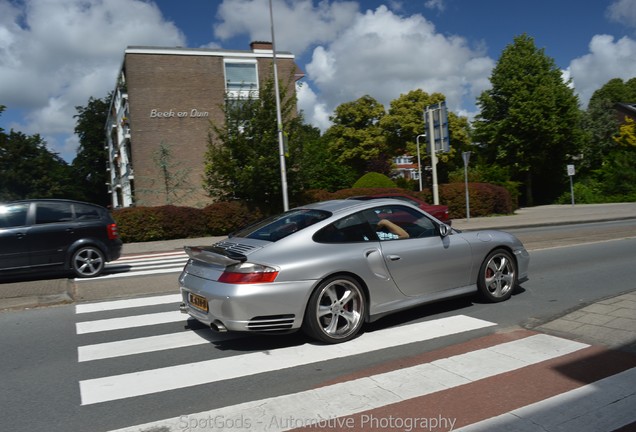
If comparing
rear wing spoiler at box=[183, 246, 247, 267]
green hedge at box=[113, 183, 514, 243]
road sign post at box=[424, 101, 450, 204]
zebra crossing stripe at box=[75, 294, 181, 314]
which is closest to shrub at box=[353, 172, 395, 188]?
green hedge at box=[113, 183, 514, 243]

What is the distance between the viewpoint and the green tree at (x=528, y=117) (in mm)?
36406

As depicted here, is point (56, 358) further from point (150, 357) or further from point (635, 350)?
point (635, 350)

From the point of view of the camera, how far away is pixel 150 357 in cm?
510

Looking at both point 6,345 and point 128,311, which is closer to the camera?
point 6,345

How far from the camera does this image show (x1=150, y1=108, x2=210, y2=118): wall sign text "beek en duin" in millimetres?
34125

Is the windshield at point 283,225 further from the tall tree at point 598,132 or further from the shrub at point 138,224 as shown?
the tall tree at point 598,132

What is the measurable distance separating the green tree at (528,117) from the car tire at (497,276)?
32525 millimetres

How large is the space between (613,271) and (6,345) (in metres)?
9.21

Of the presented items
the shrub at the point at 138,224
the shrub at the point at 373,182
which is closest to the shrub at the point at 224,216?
the shrub at the point at 138,224

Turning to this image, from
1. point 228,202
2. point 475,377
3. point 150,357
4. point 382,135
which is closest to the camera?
point 475,377

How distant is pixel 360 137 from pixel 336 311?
52641 millimetres

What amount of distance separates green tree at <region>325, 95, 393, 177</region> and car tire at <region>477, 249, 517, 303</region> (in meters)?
49.3

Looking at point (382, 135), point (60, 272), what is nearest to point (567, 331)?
point (60, 272)

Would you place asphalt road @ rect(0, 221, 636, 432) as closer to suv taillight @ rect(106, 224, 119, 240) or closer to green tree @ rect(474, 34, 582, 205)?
suv taillight @ rect(106, 224, 119, 240)
